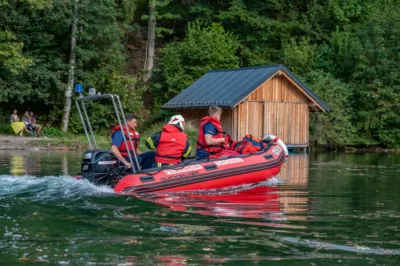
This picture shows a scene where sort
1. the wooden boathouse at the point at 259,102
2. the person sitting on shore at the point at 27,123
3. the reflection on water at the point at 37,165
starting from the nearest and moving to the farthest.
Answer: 1. the reflection on water at the point at 37,165
2. the wooden boathouse at the point at 259,102
3. the person sitting on shore at the point at 27,123

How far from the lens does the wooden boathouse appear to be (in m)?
29.5

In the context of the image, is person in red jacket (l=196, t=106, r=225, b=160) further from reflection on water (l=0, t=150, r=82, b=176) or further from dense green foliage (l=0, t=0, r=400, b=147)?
dense green foliage (l=0, t=0, r=400, b=147)

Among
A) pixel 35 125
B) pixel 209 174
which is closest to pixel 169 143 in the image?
pixel 209 174

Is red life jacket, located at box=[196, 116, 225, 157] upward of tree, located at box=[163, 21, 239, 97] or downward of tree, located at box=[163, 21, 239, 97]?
downward

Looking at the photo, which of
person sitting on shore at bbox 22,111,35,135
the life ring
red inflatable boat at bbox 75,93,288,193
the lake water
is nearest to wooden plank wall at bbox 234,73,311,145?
person sitting on shore at bbox 22,111,35,135

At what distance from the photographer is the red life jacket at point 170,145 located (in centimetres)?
1258

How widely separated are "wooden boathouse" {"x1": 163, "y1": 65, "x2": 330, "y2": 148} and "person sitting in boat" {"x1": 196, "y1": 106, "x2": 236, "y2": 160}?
1492cm

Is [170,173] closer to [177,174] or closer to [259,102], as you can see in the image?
[177,174]

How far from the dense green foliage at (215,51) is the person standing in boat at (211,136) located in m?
17.9

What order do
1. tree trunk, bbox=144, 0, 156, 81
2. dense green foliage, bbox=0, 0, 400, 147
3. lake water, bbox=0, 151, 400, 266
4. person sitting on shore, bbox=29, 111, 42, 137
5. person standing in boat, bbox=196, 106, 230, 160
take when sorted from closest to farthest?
lake water, bbox=0, 151, 400, 266, person standing in boat, bbox=196, 106, 230, 160, person sitting on shore, bbox=29, 111, 42, 137, dense green foliage, bbox=0, 0, 400, 147, tree trunk, bbox=144, 0, 156, 81

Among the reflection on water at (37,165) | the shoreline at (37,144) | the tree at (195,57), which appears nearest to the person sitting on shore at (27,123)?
the shoreline at (37,144)

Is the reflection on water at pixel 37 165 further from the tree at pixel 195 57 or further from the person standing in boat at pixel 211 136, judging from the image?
the tree at pixel 195 57

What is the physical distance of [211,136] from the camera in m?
13.4

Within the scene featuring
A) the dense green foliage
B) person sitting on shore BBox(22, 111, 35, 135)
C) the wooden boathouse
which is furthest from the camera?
the dense green foliage
